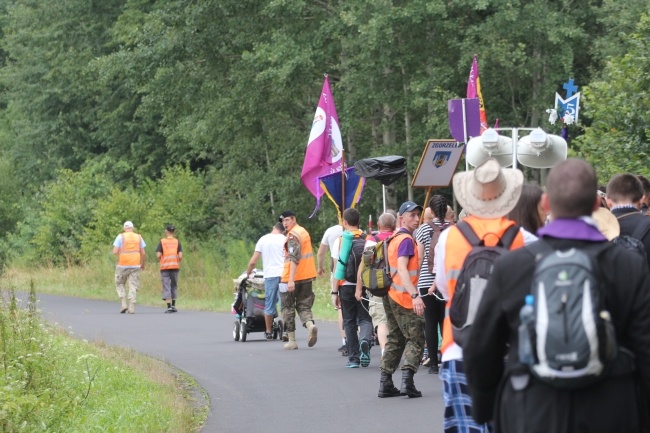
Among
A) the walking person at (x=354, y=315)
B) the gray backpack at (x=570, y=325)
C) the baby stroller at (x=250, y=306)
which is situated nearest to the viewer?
the gray backpack at (x=570, y=325)

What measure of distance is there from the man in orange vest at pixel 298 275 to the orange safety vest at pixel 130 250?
1128 cm

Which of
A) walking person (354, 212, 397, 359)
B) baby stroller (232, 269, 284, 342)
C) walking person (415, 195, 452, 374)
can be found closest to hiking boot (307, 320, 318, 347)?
baby stroller (232, 269, 284, 342)

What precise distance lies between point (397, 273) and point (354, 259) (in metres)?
2.98

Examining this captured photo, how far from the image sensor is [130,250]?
28.5 m

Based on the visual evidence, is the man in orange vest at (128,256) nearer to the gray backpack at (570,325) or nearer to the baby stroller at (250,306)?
the baby stroller at (250,306)

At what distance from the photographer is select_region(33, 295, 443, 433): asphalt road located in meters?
11.0

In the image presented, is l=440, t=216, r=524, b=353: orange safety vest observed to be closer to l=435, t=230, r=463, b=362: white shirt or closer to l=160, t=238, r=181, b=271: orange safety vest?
l=435, t=230, r=463, b=362: white shirt

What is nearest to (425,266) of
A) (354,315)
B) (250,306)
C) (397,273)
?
(354,315)

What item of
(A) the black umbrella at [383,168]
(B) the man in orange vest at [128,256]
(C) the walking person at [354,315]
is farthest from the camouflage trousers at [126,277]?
(C) the walking person at [354,315]

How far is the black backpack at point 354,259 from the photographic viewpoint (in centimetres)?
1470

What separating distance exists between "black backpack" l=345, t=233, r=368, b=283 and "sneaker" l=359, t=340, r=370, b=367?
850 mm

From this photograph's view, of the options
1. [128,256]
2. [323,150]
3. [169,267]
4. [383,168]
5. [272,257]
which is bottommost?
[169,267]

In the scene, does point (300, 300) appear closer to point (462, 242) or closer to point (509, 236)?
point (462, 242)

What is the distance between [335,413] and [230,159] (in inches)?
1212
